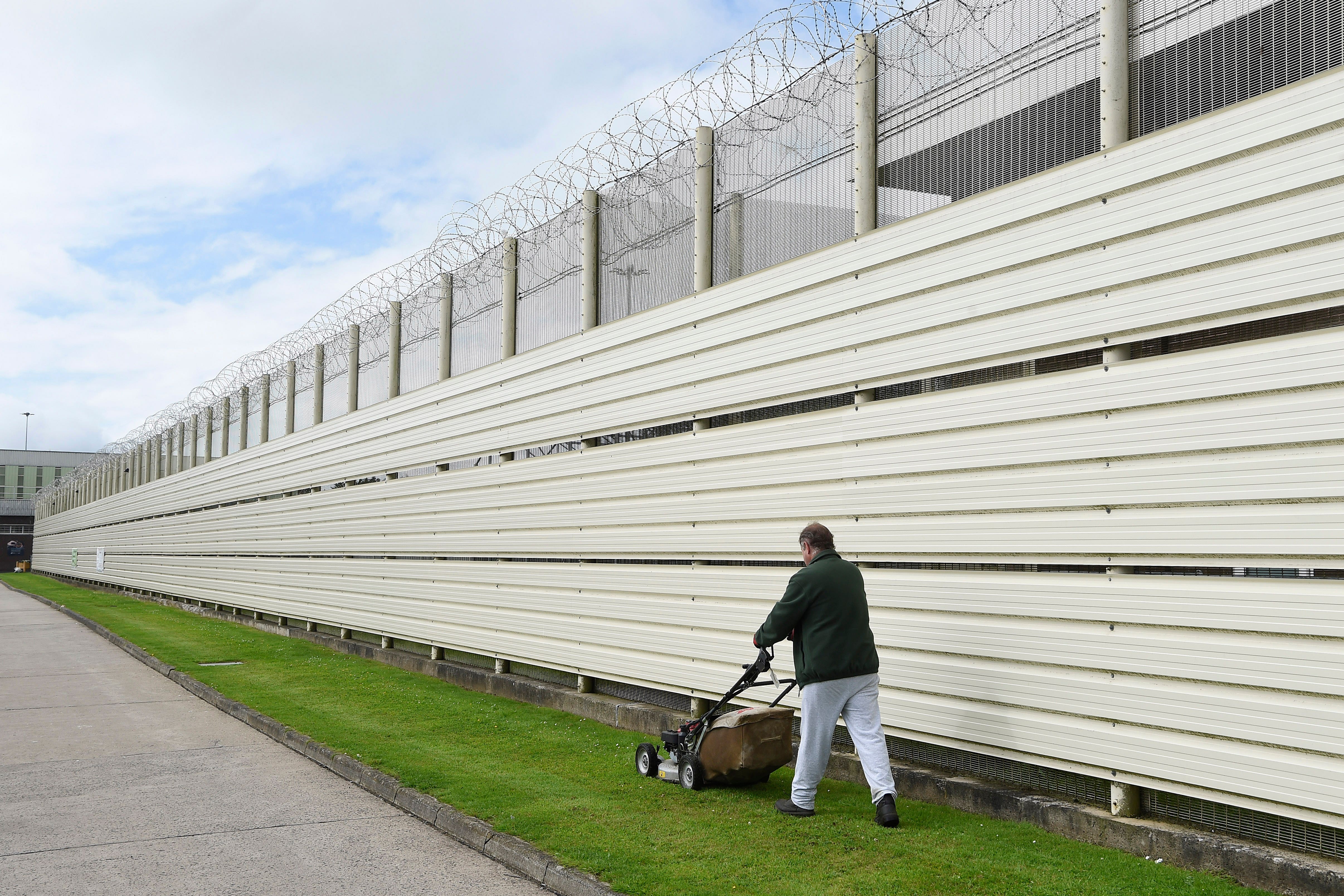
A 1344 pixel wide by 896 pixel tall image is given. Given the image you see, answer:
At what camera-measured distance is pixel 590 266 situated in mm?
11484

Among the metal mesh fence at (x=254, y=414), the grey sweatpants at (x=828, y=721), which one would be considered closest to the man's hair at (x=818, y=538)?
the grey sweatpants at (x=828, y=721)

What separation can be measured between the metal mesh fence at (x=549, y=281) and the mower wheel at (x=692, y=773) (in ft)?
18.1

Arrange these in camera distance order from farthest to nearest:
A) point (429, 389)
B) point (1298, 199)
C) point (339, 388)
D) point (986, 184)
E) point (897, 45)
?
point (339, 388) → point (429, 389) → point (897, 45) → point (986, 184) → point (1298, 199)

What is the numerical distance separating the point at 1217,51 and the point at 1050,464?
7.38 ft

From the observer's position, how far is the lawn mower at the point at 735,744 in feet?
23.8

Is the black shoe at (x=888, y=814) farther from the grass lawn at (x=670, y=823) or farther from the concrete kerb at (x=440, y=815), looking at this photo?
the concrete kerb at (x=440, y=815)

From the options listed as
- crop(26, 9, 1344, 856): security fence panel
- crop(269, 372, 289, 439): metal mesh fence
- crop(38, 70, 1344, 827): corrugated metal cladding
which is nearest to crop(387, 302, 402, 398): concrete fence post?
crop(26, 9, 1344, 856): security fence panel

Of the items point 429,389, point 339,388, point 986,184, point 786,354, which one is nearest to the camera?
point 986,184

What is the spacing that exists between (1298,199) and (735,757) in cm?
451

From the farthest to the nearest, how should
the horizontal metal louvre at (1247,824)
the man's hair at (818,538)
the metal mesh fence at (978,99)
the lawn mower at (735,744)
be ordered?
1. the lawn mower at (735,744)
2. the man's hair at (818,538)
3. the metal mesh fence at (978,99)
4. the horizontal metal louvre at (1247,824)

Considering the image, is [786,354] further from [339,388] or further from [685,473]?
[339,388]

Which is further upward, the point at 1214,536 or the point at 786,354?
the point at 786,354

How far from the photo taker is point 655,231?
10461 mm

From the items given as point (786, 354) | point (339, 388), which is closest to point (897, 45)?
point (786, 354)
